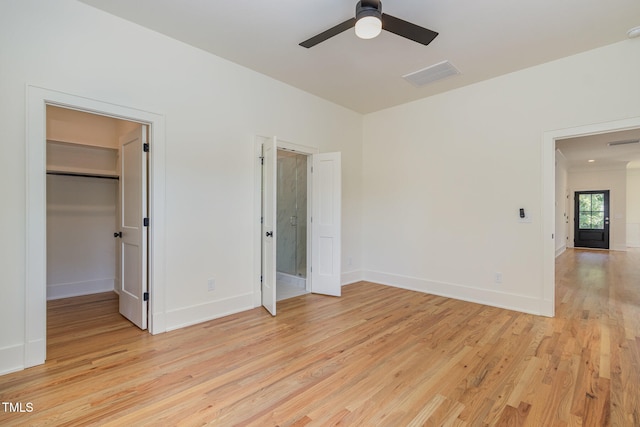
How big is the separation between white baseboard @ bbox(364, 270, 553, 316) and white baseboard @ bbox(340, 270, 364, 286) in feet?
0.38

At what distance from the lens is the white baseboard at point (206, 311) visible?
10.4ft

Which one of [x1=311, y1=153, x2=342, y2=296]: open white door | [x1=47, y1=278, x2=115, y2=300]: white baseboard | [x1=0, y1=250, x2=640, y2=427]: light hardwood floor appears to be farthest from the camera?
[x1=311, y1=153, x2=342, y2=296]: open white door

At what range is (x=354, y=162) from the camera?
535 cm

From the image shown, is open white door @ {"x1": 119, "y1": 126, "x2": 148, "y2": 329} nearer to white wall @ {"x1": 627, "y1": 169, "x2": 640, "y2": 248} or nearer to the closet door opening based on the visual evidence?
the closet door opening

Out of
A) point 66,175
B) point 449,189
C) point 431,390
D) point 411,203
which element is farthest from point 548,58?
point 66,175

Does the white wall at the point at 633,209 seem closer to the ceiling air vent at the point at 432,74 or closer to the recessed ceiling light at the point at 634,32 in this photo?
the recessed ceiling light at the point at 634,32

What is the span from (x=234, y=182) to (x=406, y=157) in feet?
9.26

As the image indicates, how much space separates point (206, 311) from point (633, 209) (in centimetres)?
1425

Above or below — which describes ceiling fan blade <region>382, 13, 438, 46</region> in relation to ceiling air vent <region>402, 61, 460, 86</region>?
below

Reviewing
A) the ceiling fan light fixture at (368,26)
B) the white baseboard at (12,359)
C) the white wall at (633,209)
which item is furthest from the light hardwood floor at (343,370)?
the white wall at (633,209)

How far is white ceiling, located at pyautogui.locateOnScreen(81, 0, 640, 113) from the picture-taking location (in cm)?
258

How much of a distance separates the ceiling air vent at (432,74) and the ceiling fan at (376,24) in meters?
1.45

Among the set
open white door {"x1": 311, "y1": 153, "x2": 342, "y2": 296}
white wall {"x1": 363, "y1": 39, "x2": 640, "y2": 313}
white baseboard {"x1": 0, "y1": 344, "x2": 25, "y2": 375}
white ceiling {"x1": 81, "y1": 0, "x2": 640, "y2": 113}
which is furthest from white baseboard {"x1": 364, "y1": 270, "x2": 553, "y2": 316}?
white baseboard {"x1": 0, "y1": 344, "x2": 25, "y2": 375}

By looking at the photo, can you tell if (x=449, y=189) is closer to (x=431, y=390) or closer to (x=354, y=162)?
(x=354, y=162)
